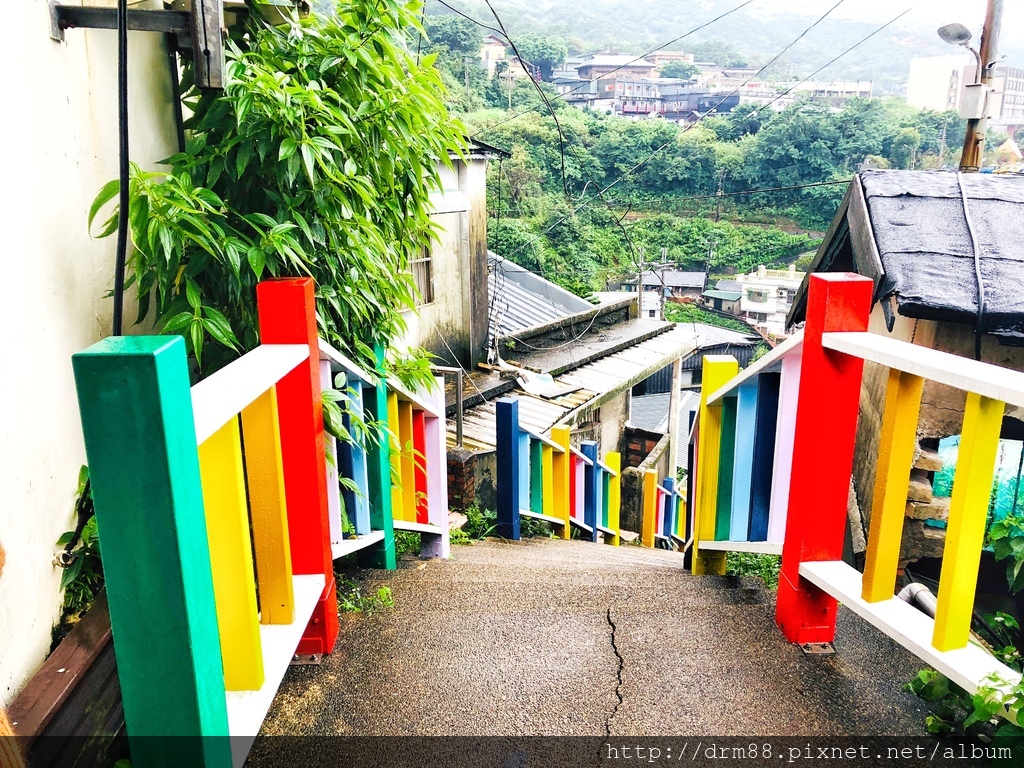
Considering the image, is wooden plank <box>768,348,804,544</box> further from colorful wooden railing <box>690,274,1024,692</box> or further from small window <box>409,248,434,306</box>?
small window <box>409,248,434,306</box>

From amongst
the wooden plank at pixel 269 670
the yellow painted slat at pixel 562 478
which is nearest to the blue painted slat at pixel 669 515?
the yellow painted slat at pixel 562 478

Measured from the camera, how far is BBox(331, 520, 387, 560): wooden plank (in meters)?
2.55

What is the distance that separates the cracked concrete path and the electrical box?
19.9ft

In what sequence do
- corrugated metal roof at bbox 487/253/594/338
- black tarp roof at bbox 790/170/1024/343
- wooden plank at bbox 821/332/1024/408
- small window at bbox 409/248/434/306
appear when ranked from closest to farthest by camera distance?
wooden plank at bbox 821/332/1024/408 → black tarp roof at bbox 790/170/1024/343 → small window at bbox 409/248/434/306 → corrugated metal roof at bbox 487/253/594/338

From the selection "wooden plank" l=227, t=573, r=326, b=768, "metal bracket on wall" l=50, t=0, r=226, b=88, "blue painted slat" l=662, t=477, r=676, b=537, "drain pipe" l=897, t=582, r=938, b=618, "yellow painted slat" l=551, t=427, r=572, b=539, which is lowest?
"blue painted slat" l=662, t=477, r=676, b=537

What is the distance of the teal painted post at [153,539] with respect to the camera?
105 cm

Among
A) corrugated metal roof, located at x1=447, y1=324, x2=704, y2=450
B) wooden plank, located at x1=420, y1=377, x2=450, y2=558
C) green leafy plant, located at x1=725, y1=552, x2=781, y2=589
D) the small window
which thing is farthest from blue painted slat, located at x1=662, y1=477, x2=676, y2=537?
wooden plank, located at x1=420, y1=377, x2=450, y2=558

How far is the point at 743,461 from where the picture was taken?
2.64 meters

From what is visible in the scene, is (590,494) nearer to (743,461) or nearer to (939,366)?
(743,461)

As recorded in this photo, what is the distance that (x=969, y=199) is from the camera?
382 centimetres

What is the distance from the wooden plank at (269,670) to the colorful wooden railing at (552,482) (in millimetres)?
3071

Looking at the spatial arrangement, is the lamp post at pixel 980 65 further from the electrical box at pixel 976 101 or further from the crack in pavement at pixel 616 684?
the crack in pavement at pixel 616 684

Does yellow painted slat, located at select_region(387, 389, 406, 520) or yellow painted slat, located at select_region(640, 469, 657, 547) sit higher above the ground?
yellow painted slat, located at select_region(387, 389, 406, 520)

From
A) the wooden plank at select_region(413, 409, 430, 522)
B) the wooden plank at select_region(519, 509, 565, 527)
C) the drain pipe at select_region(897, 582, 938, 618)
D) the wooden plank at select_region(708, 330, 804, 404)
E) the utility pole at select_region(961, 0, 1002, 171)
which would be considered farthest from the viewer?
the utility pole at select_region(961, 0, 1002, 171)
